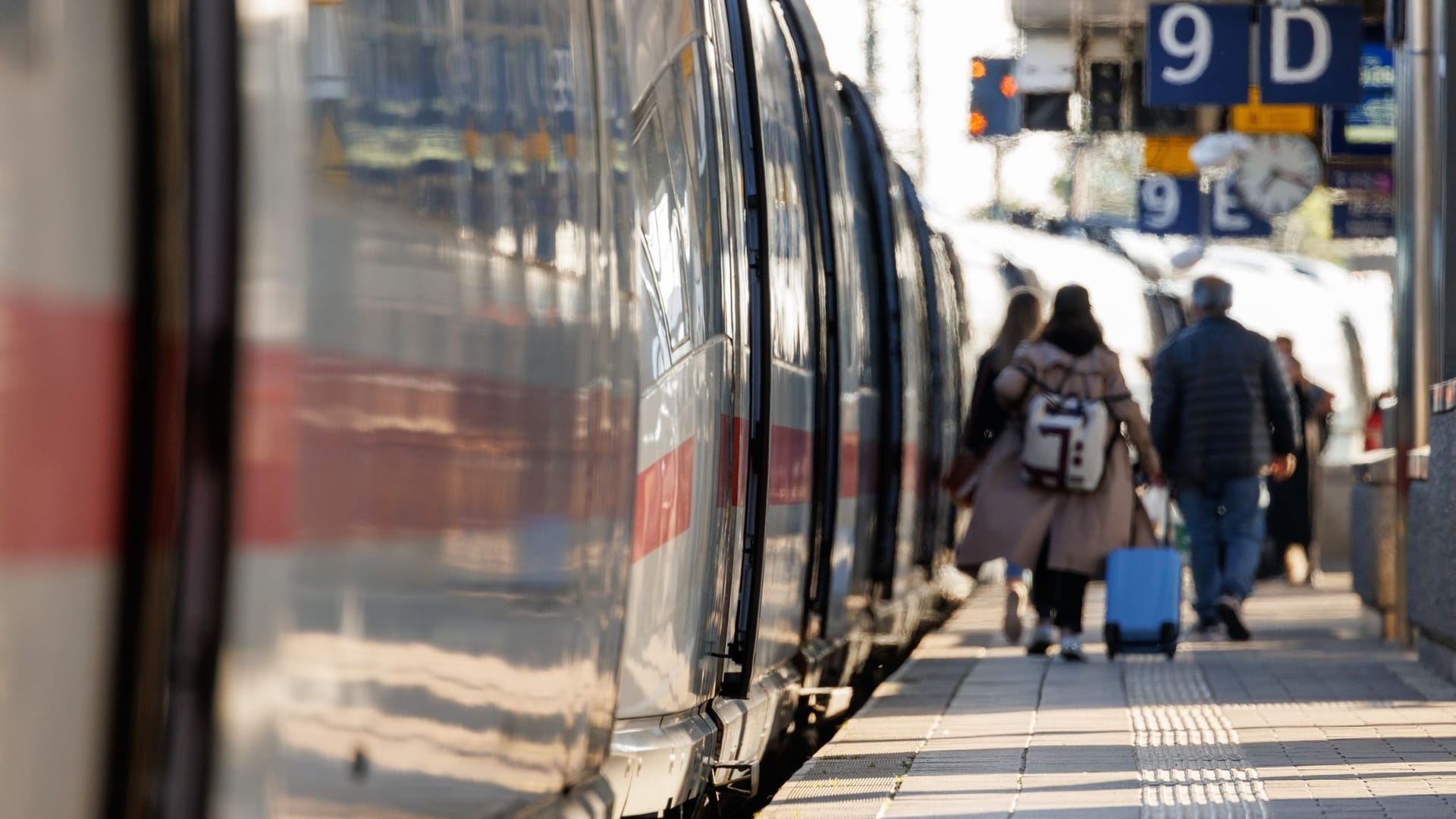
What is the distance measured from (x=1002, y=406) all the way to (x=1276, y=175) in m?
9.23

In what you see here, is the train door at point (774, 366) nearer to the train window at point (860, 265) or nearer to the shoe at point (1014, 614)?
the train window at point (860, 265)

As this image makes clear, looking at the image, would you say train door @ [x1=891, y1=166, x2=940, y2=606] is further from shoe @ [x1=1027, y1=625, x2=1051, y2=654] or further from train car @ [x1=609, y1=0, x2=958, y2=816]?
train car @ [x1=609, y1=0, x2=958, y2=816]

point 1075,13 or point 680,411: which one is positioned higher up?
point 1075,13

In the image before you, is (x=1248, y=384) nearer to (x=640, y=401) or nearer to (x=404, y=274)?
(x=640, y=401)

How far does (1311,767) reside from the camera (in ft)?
24.1

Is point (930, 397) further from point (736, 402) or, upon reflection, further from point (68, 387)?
point (68, 387)

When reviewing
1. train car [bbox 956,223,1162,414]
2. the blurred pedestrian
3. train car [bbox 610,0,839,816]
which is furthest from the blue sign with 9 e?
train car [bbox 610,0,839,816]

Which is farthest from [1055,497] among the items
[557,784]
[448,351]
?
[448,351]

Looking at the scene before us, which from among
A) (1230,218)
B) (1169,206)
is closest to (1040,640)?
(1230,218)

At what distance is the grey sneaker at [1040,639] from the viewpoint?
1189 cm

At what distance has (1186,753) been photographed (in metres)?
7.68

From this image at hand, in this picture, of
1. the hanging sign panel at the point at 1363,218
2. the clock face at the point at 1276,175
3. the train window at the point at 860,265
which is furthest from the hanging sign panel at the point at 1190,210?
the train window at the point at 860,265

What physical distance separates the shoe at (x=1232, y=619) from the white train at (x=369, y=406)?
7336 millimetres

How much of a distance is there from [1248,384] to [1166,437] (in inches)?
23.0
